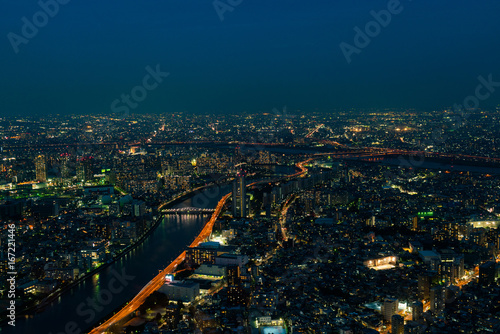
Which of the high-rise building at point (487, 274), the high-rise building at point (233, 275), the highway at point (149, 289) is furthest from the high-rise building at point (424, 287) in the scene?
the highway at point (149, 289)

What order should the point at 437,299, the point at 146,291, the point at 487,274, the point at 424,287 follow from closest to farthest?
the point at 437,299 → the point at 424,287 → the point at 146,291 → the point at 487,274

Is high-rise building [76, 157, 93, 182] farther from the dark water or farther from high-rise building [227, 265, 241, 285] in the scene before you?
high-rise building [227, 265, 241, 285]

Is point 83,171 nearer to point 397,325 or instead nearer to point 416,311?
point 416,311

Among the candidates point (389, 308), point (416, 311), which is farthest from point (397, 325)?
point (416, 311)

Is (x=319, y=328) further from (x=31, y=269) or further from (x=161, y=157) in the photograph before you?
(x=161, y=157)

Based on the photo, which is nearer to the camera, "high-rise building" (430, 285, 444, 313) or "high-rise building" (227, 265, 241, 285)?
"high-rise building" (430, 285, 444, 313)

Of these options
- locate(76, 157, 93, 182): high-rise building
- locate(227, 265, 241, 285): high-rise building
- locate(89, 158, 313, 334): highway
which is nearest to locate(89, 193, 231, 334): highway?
locate(89, 158, 313, 334): highway
